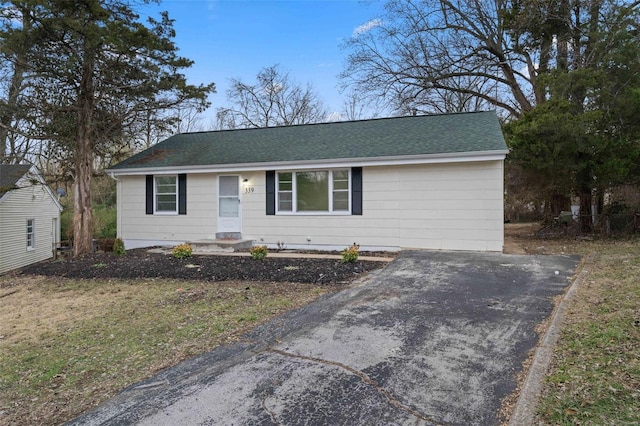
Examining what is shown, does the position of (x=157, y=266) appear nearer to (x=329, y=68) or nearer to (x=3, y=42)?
(x=3, y=42)

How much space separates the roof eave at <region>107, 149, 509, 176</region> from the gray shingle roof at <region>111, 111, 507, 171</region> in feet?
0.29

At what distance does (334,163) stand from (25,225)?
17577mm

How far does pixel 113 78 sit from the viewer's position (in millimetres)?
11156

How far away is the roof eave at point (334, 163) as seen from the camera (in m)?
9.28

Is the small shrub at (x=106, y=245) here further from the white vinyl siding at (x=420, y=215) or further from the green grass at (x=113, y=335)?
the white vinyl siding at (x=420, y=215)

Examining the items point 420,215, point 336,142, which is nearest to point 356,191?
point 420,215

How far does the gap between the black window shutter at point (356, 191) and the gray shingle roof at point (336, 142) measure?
0.45 m

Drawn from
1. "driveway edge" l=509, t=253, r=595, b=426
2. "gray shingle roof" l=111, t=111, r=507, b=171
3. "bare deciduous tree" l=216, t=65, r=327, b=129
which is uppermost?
"bare deciduous tree" l=216, t=65, r=327, b=129

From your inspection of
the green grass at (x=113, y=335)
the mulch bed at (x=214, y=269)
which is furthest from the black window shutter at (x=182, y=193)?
the green grass at (x=113, y=335)

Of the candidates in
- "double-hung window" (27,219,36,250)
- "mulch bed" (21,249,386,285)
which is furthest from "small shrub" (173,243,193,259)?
"double-hung window" (27,219,36,250)

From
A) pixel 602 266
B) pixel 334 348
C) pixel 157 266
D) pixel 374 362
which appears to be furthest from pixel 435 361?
pixel 157 266

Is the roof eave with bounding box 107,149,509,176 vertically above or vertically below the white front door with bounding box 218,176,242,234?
above

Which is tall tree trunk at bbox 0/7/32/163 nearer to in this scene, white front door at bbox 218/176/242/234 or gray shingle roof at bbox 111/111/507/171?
gray shingle roof at bbox 111/111/507/171

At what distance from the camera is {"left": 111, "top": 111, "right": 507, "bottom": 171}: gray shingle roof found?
1009cm
